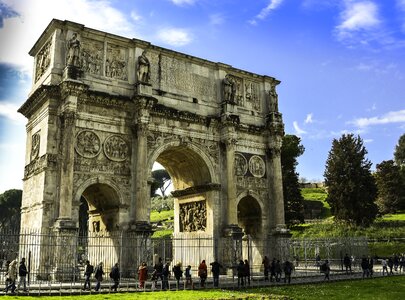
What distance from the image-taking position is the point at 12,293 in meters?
14.1

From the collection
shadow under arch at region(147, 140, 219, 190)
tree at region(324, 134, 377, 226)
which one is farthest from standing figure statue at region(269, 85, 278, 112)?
tree at region(324, 134, 377, 226)

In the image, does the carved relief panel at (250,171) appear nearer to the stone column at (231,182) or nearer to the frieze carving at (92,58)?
the stone column at (231,182)

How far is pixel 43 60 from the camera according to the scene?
2175 cm

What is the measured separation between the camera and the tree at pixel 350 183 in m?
41.0

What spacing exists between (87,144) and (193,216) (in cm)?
778

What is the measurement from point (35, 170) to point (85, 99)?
4.11 m

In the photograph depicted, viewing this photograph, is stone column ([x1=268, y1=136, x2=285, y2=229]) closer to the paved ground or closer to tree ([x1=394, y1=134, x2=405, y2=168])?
the paved ground

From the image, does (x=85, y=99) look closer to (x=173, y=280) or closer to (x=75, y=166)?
(x=75, y=166)

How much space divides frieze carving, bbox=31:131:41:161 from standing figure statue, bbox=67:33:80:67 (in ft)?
12.5

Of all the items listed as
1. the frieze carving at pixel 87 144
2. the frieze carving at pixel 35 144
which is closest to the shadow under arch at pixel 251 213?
the frieze carving at pixel 87 144

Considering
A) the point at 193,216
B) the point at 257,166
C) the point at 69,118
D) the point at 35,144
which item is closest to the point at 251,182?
the point at 257,166

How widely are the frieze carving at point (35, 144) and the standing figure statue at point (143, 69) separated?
5656mm

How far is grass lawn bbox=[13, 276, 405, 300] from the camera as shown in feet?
45.6

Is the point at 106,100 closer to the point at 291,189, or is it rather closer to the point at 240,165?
the point at 240,165
